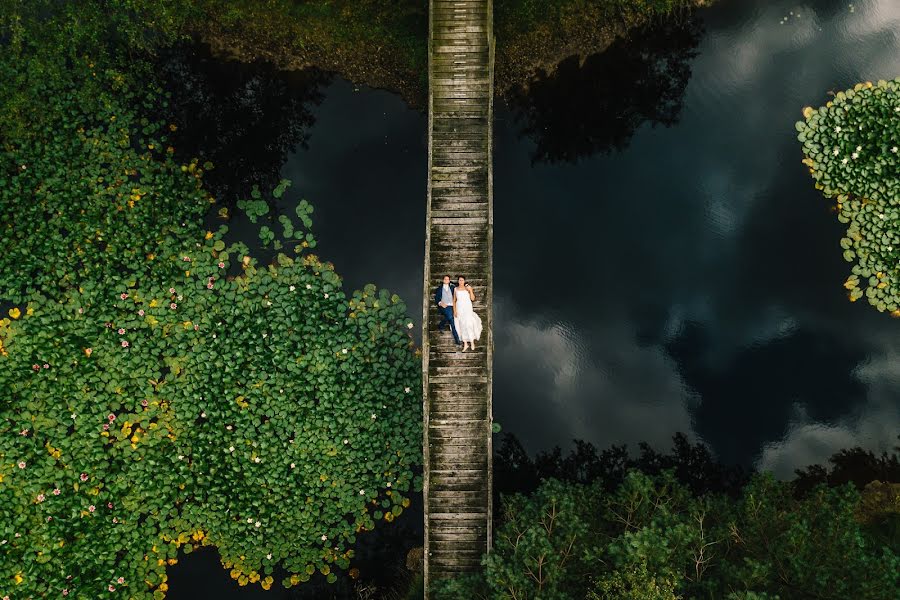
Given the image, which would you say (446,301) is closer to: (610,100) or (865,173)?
(610,100)

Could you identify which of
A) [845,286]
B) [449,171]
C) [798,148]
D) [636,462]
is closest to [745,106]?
[798,148]

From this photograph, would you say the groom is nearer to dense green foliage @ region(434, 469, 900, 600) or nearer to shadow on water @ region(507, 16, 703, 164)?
dense green foliage @ region(434, 469, 900, 600)

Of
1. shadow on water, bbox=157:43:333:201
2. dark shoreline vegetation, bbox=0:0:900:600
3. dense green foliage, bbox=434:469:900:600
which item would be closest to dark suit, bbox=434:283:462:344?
dark shoreline vegetation, bbox=0:0:900:600

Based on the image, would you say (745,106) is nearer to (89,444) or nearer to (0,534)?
(89,444)

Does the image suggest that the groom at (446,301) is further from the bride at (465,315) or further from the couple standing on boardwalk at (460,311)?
the bride at (465,315)

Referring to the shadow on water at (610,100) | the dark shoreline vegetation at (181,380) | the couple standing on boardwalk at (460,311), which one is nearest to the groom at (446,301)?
the couple standing on boardwalk at (460,311)

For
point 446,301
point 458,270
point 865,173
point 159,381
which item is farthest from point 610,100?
point 159,381

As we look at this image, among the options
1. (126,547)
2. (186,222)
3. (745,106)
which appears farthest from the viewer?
(745,106)

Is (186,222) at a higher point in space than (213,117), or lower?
lower
